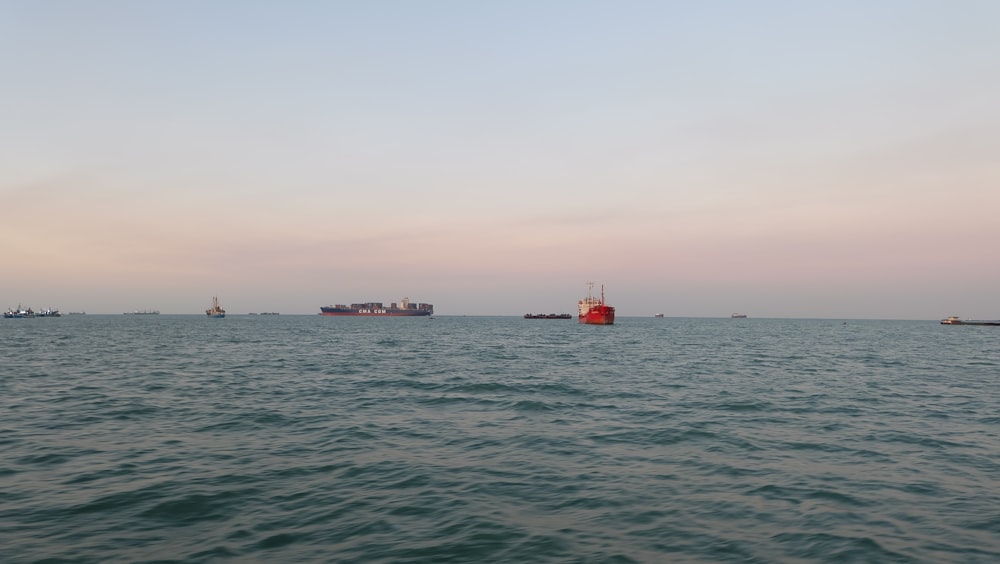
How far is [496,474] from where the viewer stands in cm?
1396

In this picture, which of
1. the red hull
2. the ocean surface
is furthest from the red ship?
the ocean surface

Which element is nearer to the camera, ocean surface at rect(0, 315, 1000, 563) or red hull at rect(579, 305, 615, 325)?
ocean surface at rect(0, 315, 1000, 563)

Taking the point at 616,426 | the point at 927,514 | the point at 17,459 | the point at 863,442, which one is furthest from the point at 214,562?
the point at 863,442

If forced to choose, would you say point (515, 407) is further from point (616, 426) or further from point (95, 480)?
point (95, 480)

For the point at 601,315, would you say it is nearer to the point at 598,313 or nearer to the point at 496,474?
the point at 598,313

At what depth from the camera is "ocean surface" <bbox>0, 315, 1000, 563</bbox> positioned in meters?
9.58

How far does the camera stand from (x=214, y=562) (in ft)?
28.5

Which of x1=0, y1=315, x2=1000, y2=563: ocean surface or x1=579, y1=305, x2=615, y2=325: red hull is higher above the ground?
x1=579, y1=305, x2=615, y2=325: red hull

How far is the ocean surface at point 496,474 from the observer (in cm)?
958

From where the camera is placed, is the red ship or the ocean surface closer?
the ocean surface

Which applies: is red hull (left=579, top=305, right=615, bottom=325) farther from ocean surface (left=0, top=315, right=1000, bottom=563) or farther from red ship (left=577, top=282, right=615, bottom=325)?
ocean surface (left=0, top=315, right=1000, bottom=563)

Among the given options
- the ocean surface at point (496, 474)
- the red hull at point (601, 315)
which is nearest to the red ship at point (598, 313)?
the red hull at point (601, 315)

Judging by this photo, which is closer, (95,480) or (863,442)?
(95,480)

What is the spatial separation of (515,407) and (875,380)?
24.6 metres
